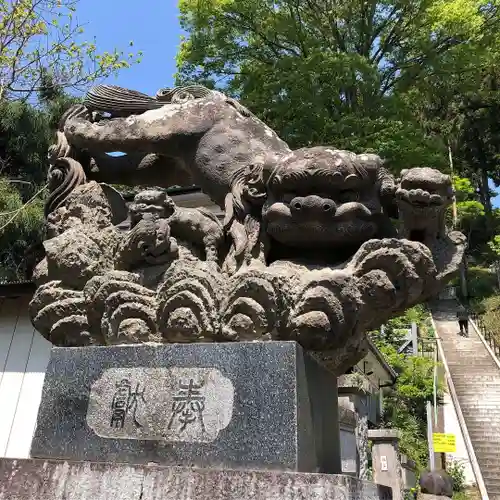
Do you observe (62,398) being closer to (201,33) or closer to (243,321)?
(243,321)

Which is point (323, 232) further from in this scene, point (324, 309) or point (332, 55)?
point (332, 55)

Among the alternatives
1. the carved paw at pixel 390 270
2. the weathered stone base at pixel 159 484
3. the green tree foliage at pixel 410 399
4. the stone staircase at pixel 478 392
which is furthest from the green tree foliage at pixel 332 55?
the weathered stone base at pixel 159 484

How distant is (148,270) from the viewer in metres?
2.78

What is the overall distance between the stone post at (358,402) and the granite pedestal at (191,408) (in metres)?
5.16

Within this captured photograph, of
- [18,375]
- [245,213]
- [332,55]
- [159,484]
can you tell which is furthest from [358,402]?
[332,55]

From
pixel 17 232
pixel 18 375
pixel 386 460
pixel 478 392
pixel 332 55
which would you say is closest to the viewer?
pixel 18 375

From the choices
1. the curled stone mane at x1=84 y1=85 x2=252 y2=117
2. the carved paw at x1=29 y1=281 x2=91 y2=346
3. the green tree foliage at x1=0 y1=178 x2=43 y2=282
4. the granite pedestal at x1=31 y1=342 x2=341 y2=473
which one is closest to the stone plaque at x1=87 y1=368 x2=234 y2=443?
the granite pedestal at x1=31 y1=342 x2=341 y2=473

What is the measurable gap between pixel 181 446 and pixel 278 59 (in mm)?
12613

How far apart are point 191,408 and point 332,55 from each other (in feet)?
36.2

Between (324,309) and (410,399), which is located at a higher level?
(410,399)

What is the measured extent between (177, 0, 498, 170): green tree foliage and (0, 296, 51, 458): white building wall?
24.7 feet

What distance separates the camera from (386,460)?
8.50m

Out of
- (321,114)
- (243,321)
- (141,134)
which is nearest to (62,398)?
(243,321)

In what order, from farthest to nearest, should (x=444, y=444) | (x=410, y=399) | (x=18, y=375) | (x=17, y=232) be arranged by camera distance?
(x=410, y=399), (x=444, y=444), (x=17, y=232), (x=18, y=375)
